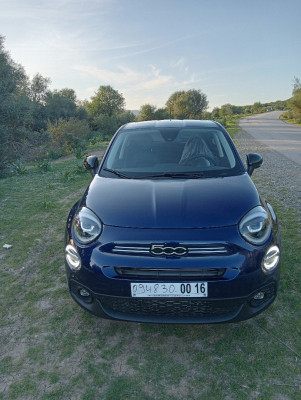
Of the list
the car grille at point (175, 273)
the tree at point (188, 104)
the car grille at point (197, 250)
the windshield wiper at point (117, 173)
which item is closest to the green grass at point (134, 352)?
the car grille at point (175, 273)

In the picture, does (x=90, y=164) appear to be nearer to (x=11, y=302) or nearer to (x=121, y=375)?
(x=11, y=302)

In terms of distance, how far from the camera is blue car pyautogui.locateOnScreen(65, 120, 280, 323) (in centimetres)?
206

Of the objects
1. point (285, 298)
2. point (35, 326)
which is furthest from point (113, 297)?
point (285, 298)

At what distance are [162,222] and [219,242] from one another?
0.43 m

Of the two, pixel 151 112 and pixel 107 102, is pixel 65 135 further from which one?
pixel 107 102

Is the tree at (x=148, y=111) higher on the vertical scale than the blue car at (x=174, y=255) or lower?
higher

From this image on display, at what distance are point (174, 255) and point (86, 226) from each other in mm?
732

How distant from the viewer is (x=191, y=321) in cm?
211

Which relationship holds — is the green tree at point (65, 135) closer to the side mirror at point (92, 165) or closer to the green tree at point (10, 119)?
the green tree at point (10, 119)

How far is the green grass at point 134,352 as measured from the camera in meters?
1.95

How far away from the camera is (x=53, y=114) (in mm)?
39594

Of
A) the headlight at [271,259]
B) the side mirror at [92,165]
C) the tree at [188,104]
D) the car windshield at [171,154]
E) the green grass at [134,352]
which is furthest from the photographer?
the tree at [188,104]

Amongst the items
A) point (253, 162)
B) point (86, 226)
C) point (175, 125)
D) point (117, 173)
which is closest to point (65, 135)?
point (175, 125)

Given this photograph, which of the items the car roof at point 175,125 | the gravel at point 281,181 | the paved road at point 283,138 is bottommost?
the paved road at point 283,138
